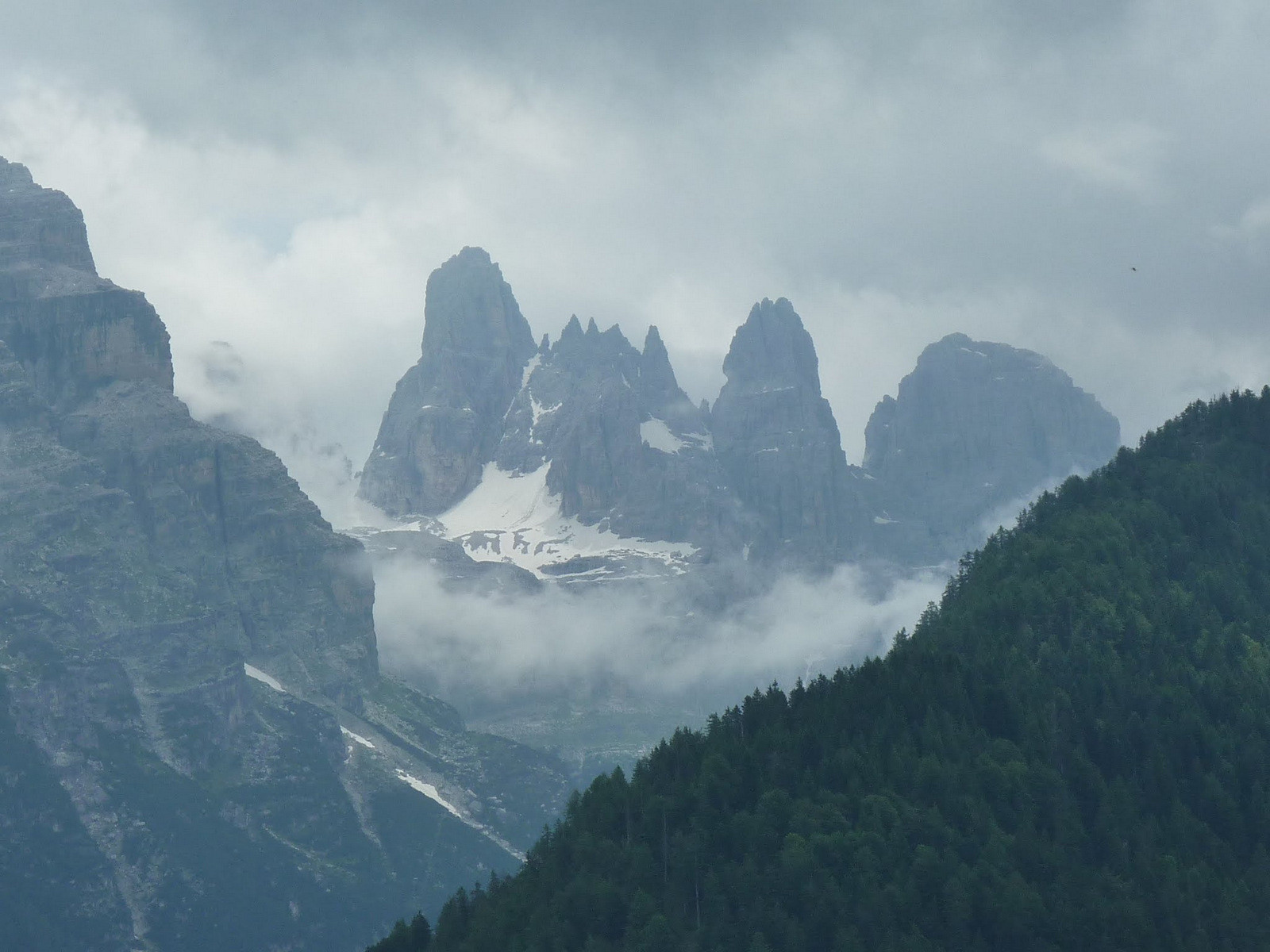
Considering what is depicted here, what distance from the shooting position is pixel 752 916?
17750 cm

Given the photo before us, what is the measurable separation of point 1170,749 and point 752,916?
4512 cm

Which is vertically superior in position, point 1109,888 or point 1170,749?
point 1170,749

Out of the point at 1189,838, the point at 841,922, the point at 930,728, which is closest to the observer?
the point at 841,922

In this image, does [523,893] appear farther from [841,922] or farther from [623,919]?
[841,922]

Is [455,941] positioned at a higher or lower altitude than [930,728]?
lower

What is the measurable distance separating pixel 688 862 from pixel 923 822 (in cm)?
1942

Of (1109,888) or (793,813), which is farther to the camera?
(793,813)

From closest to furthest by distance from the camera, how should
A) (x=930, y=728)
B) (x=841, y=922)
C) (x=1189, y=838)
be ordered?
(x=841, y=922) → (x=1189, y=838) → (x=930, y=728)

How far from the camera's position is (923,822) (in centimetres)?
18450

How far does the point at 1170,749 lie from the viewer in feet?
655

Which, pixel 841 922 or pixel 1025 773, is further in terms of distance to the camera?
pixel 1025 773

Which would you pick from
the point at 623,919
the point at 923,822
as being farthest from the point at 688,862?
the point at 923,822

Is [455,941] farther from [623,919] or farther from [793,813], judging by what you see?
[793,813]

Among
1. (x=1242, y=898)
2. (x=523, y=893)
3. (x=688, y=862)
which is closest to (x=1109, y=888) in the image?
(x=1242, y=898)
